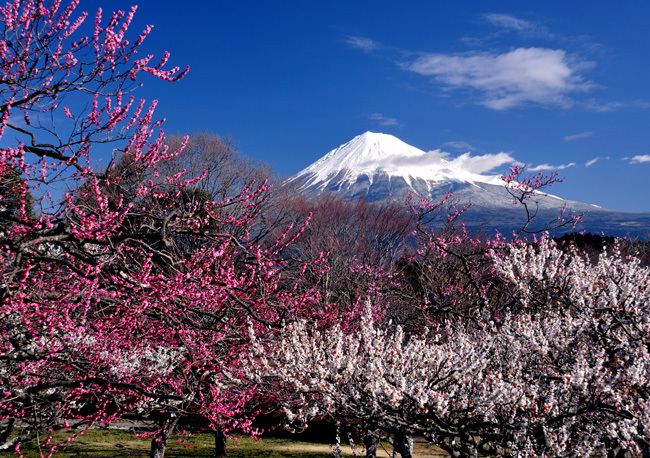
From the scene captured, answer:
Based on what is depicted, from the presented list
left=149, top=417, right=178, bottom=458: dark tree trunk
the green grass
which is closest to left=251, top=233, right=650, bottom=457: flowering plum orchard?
left=149, top=417, right=178, bottom=458: dark tree trunk

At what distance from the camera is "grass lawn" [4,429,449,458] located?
12.3 m

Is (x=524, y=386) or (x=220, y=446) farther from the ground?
(x=524, y=386)

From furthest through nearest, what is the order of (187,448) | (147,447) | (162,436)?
(147,447)
(187,448)
(162,436)

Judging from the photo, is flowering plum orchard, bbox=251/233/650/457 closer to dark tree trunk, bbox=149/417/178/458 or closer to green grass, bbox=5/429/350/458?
dark tree trunk, bbox=149/417/178/458

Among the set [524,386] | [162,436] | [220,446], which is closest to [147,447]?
[220,446]

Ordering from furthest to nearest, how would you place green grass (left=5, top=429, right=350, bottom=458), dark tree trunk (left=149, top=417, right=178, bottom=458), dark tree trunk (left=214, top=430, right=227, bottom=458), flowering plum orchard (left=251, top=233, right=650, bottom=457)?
dark tree trunk (left=214, top=430, right=227, bottom=458)
green grass (left=5, top=429, right=350, bottom=458)
dark tree trunk (left=149, top=417, right=178, bottom=458)
flowering plum orchard (left=251, top=233, right=650, bottom=457)

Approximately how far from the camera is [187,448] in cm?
1355

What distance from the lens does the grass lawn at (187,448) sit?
12.3 metres

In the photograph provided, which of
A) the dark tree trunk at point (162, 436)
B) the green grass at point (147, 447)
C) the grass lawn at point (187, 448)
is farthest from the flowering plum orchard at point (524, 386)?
the green grass at point (147, 447)

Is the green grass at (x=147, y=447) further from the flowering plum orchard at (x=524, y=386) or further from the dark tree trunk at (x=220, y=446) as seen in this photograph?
the flowering plum orchard at (x=524, y=386)

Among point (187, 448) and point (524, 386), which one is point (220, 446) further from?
point (524, 386)

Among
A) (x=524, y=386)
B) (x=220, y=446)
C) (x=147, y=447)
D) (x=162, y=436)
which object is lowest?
(x=147, y=447)

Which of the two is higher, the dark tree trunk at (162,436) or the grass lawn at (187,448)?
the dark tree trunk at (162,436)

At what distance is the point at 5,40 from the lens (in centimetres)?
416
